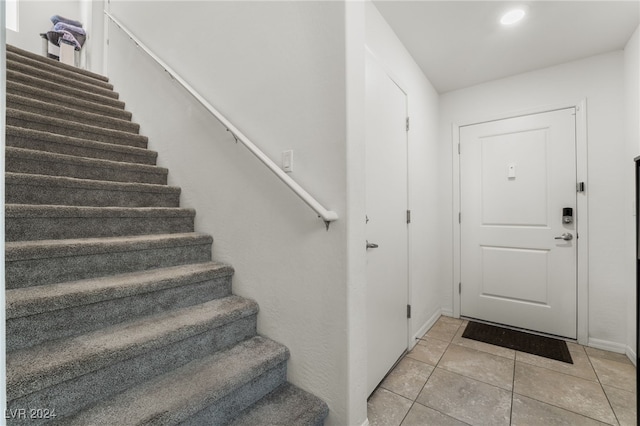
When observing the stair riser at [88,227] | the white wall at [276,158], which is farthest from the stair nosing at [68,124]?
the stair riser at [88,227]

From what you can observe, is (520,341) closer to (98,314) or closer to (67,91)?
(98,314)

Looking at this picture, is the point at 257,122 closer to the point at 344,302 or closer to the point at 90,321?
the point at 344,302

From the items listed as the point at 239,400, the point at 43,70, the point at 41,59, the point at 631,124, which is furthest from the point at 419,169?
the point at 41,59

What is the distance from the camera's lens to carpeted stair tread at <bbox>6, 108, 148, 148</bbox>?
1842 millimetres

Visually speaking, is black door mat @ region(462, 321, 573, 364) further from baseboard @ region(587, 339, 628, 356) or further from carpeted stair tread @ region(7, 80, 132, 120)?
carpeted stair tread @ region(7, 80, 132, 120)

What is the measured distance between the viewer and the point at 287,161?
1482 mm

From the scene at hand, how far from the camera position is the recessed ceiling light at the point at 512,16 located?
6.39 feet

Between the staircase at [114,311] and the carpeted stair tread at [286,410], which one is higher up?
the staircase at [114,311]

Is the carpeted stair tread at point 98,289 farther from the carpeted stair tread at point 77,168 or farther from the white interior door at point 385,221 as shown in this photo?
the white interior door at point 385,221

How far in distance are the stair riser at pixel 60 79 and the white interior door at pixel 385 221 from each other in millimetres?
2737

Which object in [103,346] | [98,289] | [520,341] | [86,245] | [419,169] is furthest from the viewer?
[419,169]

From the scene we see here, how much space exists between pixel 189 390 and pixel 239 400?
0.76 feet

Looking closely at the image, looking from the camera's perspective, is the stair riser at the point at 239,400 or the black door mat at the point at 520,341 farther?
the black door mat at the point at 520,341

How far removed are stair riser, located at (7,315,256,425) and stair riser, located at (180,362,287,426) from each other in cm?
26
